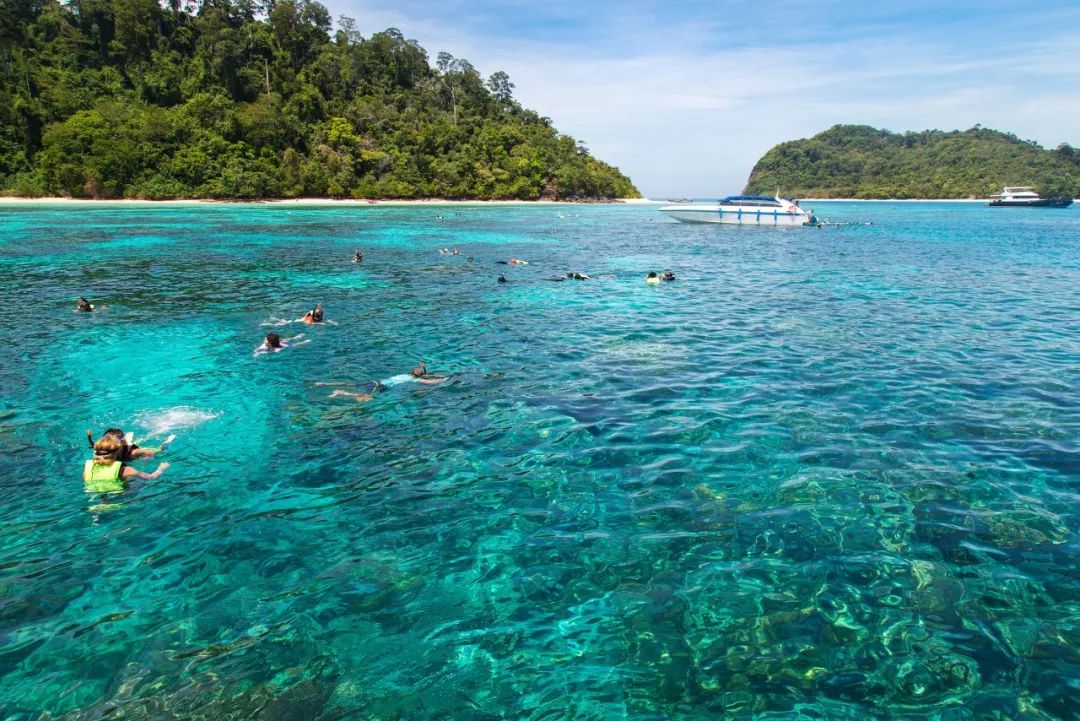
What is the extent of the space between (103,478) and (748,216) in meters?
65.7

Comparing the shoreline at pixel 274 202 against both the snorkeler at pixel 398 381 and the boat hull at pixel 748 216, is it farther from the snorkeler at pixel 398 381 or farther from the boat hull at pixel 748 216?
the snorkeler at pixel 398 381

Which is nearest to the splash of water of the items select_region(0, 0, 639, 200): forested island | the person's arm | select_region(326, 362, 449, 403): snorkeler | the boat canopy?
the person's arm

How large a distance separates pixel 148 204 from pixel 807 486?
103 meters

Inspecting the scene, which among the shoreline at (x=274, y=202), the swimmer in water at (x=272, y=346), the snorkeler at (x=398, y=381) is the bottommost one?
the snorkeler at (x=398, y=381)

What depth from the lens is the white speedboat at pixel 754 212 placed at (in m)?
63.5

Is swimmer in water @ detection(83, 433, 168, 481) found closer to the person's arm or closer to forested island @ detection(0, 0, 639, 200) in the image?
the person's arm

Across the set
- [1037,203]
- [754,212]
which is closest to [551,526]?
[754,212]

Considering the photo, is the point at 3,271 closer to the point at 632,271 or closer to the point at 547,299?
the point at 547,299

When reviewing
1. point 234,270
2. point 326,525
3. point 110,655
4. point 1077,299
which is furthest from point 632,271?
point 110,655

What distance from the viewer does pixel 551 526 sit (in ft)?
26.1

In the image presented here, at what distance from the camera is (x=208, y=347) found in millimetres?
17094

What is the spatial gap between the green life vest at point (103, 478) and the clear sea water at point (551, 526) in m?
0.20

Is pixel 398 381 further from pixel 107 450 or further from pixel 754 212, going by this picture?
pixel 754 212

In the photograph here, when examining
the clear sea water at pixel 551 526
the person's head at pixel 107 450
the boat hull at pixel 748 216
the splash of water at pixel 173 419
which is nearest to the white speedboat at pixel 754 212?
the boat hull at pixel 748 216
